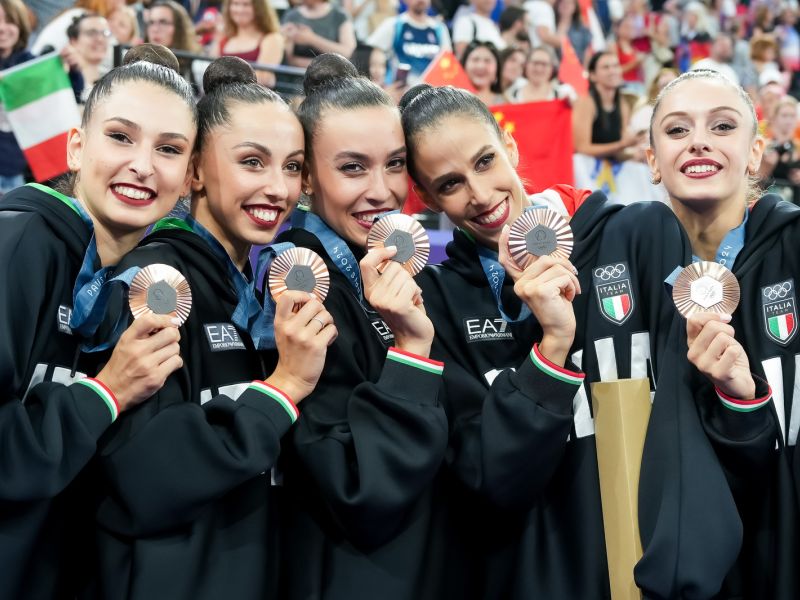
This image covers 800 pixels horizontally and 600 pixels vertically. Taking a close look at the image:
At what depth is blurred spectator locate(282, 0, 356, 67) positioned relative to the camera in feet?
26.2

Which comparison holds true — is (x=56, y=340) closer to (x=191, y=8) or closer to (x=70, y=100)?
(x=70, y=100)

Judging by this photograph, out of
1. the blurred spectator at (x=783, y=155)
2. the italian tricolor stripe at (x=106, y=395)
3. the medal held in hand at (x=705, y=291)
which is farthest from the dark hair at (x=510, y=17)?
the italian tricolor stripe at (x=106, y=395)

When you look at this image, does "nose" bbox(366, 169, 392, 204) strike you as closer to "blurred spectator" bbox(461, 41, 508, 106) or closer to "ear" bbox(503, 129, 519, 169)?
"ear" bbox(503, 129, 519, 169)

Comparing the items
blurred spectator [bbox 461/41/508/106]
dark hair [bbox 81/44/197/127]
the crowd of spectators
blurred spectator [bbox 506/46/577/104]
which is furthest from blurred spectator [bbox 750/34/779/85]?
dark hair [bbox 81/44/197/127]

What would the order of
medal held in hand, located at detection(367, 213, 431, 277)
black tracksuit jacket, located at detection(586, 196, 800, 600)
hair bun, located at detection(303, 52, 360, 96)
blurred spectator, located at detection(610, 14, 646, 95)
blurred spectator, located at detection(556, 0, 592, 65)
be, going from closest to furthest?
black tracksuit jacket, located at detection(586, 196, 800, 600)
medal held in hand, located at detection(367, 213, 431, 277)
hair bun, located at detection(303, 52, 360, 96)
blurred spectator, located at detection(556, 0, 592, 65)
blurred spectator, located at detection(610, 14, 646, 95)

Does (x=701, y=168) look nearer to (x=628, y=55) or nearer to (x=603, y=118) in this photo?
(x=603, y=118)

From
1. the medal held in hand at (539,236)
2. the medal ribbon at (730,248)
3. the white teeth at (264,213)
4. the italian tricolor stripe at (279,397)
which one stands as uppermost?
the white teeth at (264,213)

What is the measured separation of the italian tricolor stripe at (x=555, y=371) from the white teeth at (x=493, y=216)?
1.71ft

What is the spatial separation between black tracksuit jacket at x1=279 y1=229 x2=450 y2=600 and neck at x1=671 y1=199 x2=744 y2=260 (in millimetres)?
870

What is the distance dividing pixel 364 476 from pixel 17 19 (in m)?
4.72

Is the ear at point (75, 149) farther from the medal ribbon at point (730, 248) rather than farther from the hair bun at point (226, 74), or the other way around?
the medal ribbon at point (730, 248)

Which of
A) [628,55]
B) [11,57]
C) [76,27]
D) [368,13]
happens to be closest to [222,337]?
[11,57]

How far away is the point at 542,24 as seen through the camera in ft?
33.9

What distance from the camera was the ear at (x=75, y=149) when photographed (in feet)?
8.23
